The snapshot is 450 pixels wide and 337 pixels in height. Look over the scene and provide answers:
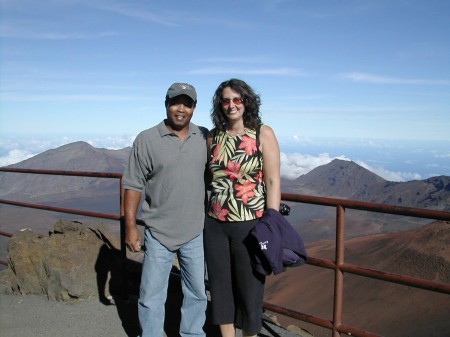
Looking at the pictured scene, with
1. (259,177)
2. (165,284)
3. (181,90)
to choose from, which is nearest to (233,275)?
(165,284)

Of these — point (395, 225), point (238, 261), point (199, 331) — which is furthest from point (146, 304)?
point (395, 225)

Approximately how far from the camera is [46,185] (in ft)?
537

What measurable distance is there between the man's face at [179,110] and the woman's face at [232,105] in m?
0.28

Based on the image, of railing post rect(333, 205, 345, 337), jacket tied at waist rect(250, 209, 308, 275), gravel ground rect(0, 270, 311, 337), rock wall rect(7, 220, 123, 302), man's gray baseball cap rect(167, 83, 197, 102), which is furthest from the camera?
rock wall rect(7, 220, 123, 302)

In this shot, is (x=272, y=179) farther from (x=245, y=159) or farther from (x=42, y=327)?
(x=42, y=327)

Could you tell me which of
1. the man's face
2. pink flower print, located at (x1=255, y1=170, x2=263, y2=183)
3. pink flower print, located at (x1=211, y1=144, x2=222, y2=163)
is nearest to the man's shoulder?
the man's face

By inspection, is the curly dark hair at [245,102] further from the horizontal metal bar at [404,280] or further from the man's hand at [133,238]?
the horizontal metal bar at [404,280]

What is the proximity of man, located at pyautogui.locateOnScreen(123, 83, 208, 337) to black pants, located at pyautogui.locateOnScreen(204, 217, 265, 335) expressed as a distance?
153 mm

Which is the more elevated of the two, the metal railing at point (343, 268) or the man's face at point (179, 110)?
the man's face at point (179, 110)

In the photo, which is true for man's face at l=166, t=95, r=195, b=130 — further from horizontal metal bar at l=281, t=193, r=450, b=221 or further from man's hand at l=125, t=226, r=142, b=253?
horizontal metal bar at l=281, t=193, r=450, b=221

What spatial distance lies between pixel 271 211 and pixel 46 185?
173242mm

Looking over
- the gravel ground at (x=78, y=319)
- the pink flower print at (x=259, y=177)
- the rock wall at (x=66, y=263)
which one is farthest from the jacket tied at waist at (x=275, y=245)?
the rock wall at (x=66, y=263)

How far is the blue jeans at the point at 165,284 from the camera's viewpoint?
117 inches

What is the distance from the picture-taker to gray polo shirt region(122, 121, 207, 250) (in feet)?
9.37
